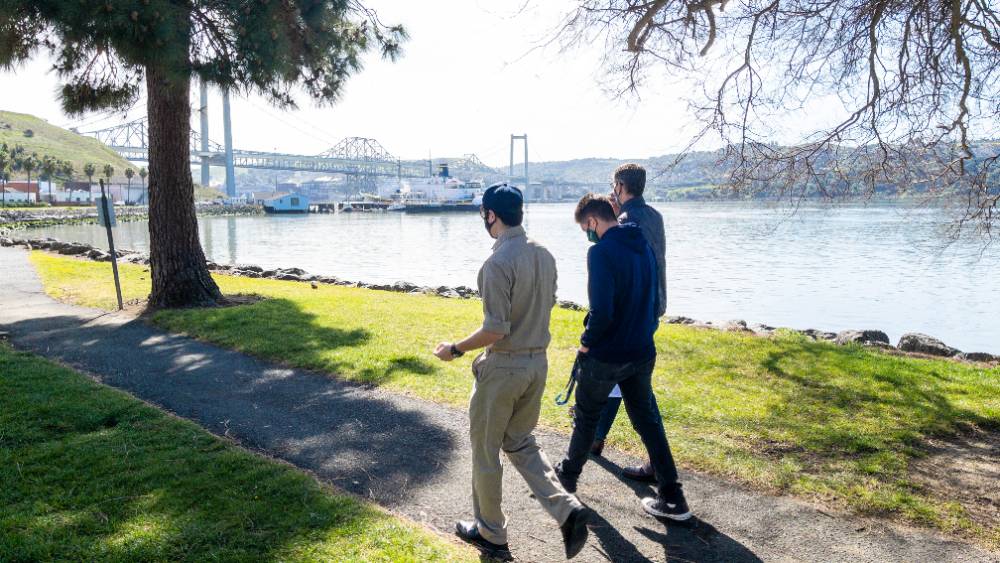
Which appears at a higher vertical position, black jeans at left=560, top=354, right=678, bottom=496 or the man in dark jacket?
the man in dark jacket

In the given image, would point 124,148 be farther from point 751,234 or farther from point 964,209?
point 964,209

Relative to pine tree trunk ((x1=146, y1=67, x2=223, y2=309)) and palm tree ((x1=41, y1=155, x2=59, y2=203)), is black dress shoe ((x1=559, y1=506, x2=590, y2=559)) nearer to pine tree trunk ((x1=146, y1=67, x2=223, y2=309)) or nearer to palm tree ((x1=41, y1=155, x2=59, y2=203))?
pine tree trunk ((x1=146, y1=67, x2=223, y2=309))

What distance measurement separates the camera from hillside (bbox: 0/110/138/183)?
397ft

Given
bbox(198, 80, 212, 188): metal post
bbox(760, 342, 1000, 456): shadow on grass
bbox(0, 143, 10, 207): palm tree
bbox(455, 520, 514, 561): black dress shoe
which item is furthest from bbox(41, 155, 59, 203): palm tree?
bbox(455, 520, 514, 561): black dress shoe

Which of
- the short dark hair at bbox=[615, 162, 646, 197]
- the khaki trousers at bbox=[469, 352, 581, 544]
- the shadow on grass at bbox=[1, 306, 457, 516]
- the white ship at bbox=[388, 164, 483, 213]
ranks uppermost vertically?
the white ship at bbox=[388, 164, 483, 213]

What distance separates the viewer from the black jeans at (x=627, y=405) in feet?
11.4

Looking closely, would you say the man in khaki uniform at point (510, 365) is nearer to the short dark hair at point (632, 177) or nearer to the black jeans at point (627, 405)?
the black jeans at point (627, 405)

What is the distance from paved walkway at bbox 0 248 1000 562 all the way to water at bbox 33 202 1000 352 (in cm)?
506

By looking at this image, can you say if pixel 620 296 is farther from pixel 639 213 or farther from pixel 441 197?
pixel 441 197

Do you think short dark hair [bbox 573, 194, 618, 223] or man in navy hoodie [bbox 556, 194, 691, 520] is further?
short dark hair [bbox 573, 194, 618, 223]

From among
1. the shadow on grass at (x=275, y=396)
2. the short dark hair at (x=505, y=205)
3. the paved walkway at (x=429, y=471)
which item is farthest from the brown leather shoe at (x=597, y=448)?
the short dark hair at (x=505, y=205)

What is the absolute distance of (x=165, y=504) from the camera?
141 inches

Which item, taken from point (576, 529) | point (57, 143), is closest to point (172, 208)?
point (576, 529)

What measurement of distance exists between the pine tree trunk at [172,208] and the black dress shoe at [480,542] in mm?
7932
